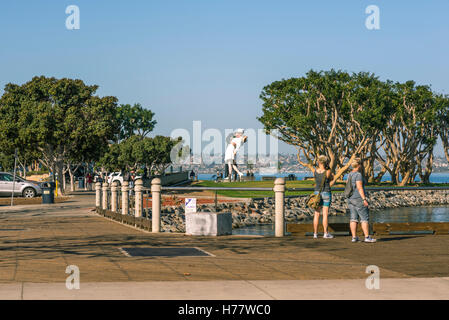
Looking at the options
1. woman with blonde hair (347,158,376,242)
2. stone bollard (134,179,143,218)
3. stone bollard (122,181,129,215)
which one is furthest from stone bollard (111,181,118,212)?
woman with blonde hair (347,158,376,242)

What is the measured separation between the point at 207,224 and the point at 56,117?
125 ft

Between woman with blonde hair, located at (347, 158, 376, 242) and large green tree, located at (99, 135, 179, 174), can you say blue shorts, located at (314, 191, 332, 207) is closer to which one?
woman with blonde hair, located at (347, 158, 376, 242)

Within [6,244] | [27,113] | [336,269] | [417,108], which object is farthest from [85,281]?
[417,108]


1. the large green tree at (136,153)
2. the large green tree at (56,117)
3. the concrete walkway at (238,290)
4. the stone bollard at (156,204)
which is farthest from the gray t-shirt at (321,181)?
the large green tree at (136,153)

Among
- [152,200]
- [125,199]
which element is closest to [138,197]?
[152,200]

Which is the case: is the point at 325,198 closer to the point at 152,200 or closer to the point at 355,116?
the point at 152,200

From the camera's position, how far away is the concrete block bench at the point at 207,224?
16875 mm

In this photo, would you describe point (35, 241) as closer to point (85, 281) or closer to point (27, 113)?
point (85, 281)

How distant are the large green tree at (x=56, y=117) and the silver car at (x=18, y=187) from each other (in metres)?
6.60

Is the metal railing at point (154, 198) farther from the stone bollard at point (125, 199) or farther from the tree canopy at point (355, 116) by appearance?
the tree canopy at point (355, 116)

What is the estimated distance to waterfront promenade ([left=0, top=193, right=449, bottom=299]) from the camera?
27.8ft

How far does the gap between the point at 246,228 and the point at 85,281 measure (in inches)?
1106

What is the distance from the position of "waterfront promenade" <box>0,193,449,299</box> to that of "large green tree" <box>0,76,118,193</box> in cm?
3589
